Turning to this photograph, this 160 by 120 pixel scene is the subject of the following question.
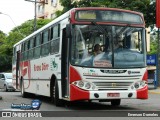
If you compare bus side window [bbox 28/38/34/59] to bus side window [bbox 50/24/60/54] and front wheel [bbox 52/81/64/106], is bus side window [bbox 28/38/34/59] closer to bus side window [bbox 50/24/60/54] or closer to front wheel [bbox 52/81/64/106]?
bus side window [bbox 50/24/60/54]

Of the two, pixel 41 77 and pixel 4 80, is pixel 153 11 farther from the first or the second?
pixel 41 77

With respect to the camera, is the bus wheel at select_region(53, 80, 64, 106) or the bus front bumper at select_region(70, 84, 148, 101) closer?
the bus front bumper at select_region(70, 84, 148, 101)

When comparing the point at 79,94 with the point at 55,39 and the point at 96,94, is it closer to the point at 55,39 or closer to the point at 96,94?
the point at 96,94

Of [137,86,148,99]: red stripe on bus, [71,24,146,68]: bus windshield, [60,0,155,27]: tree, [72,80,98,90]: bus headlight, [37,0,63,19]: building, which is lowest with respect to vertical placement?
[137,86,148,99]: red stripe on bus

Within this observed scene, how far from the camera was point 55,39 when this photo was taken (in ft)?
55.1

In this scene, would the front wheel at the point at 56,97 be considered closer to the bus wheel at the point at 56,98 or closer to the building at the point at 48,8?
the bus wheel at the point at 56,98

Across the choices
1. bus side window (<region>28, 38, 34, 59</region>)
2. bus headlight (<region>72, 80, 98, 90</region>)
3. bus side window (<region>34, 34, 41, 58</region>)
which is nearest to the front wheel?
bus headlight (<region>72, 80, 98, 90</region>)

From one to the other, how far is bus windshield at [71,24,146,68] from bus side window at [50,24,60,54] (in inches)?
73.5

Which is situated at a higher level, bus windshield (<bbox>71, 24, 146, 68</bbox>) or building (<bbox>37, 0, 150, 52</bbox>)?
building (<bbox>37, 0, 150, 52</bbox>)

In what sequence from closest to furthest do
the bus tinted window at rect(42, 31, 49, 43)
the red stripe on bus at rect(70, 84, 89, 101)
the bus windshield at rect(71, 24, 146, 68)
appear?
1. the red stripe on bus at rect(70, 84, 89, 101)
2. the bus windshield at rect(71, 24, 146, 68)
3. the bus tinted window at rect(42, 31, 49, 43)

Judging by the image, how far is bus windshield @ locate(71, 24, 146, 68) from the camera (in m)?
14.5

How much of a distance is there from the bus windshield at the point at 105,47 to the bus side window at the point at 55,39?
1.87 m

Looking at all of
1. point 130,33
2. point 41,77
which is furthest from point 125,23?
point 41,77

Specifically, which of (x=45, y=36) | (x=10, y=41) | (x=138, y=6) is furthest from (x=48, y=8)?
(x=45, y=36)
